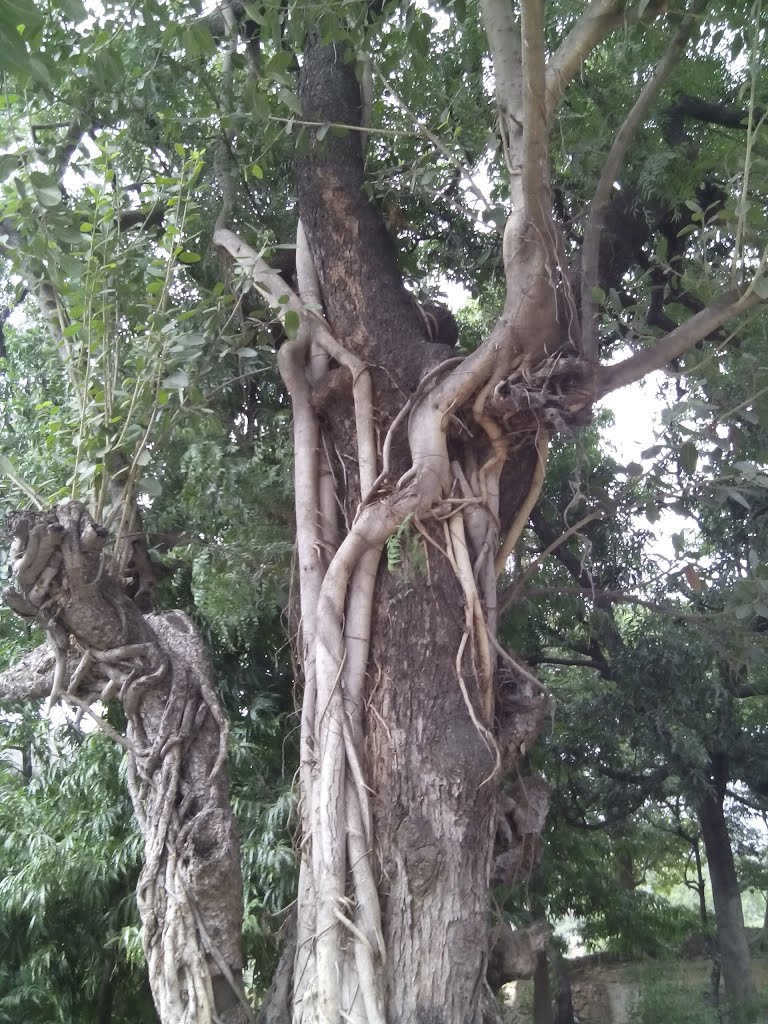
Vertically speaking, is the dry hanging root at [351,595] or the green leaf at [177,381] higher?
the green leaf at [177,381]

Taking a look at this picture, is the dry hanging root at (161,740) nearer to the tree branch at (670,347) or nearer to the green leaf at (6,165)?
the green leaf at (6,165)

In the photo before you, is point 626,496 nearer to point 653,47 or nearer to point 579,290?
point 579,290

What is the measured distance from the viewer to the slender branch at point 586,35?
246 centimetres

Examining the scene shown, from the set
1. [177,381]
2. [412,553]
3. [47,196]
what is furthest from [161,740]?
[47,196]

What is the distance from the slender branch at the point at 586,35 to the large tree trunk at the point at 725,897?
15.5 feet

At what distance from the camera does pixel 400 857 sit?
7.64 ft

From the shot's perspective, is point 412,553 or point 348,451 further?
point 348,451

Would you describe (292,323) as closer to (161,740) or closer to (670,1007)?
(161,740)

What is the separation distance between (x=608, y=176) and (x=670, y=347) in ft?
1.73

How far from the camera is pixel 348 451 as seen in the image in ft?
9.82

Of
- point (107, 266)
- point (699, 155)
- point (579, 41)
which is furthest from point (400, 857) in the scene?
point (699, 155)

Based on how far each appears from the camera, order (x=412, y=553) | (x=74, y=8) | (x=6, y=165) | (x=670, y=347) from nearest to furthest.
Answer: (x=74, y=8) → (x=6, y=165) → (x=412, y=553) → (x=670, y=347)

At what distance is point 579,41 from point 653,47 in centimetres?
143

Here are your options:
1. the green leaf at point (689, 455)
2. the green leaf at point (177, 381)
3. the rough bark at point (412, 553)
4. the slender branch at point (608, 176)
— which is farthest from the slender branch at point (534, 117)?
the green leaf at point (177, 381)
